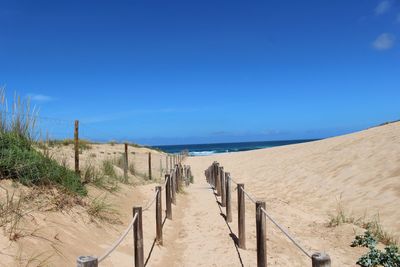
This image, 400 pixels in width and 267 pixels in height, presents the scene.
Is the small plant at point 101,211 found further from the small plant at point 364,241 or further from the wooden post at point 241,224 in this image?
the small plant at point 364,241

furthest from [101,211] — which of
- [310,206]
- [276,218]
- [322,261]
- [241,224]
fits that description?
[310,206]

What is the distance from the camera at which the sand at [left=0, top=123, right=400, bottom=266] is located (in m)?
6.20

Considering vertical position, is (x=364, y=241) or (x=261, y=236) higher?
(x=261, y=236)

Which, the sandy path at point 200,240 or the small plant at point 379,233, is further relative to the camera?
the small plant at point 379,233

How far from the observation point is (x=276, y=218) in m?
10.0

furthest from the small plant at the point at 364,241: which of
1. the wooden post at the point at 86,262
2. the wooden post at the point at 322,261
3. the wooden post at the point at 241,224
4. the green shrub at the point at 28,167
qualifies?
the wooden post at the point at 86,262

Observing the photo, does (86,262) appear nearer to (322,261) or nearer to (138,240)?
(322,261)

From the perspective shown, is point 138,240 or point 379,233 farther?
point 379,233

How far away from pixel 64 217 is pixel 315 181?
407 inches

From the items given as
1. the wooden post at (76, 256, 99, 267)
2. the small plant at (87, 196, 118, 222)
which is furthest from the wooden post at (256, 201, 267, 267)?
the small plant at (87, 196, 118, 222)

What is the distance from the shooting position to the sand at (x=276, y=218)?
6.20 meters

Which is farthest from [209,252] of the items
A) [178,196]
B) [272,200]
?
[178,196]

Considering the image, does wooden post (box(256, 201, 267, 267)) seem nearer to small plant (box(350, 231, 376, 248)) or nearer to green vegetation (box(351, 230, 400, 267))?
green vegetation (box(351, 230, 400, 267))

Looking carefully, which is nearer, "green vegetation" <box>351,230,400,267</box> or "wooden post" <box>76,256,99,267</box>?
"wooden post" <box>76,256,99,267</box>
